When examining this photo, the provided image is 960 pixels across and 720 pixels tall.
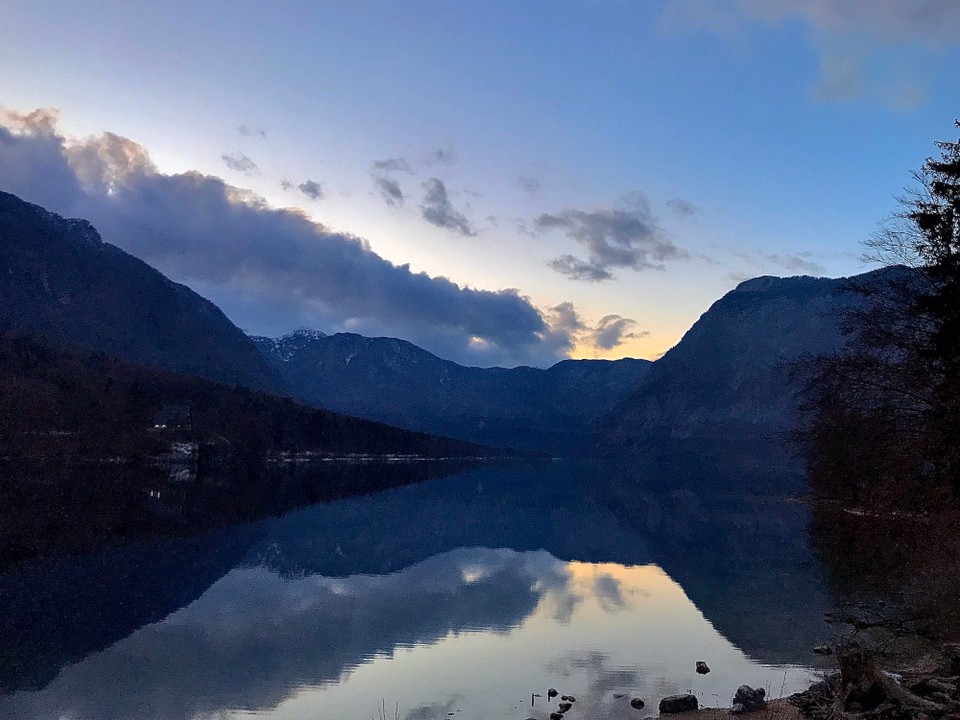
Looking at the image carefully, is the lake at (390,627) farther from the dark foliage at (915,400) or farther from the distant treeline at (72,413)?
the distant treeline at (72,413)

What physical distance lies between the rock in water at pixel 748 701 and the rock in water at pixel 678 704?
1.24 metres

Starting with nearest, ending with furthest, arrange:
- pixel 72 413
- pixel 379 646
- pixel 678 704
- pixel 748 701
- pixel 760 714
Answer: pixel 760 714 < pixel 748 701 < pixel 678 704 < pixel 379 646 < pixel 72 413

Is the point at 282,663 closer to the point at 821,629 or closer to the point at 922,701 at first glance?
the point at 922,701

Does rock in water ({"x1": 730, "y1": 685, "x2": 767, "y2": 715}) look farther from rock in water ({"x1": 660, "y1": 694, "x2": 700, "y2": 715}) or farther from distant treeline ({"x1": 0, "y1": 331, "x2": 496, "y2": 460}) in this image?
distant treeline ({"x1": 0, "y1": 331, "x2": 496, "y2": 460})

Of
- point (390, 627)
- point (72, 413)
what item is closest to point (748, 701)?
point (390, 627)

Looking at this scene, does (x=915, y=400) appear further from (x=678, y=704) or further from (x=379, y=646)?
(x=379, y=646)

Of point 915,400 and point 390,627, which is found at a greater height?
point 915,400

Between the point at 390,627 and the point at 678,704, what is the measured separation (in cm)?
1483

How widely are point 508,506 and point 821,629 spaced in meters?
81.2

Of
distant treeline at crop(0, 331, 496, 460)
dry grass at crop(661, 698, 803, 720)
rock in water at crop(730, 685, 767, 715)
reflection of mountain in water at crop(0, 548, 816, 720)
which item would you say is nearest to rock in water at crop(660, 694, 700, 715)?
dry grass at crop(661, 698, 803, 720)

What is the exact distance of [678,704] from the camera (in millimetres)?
21141

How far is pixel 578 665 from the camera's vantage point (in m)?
26.7

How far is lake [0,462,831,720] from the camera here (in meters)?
22.0

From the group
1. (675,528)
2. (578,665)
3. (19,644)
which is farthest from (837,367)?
(675,528)
